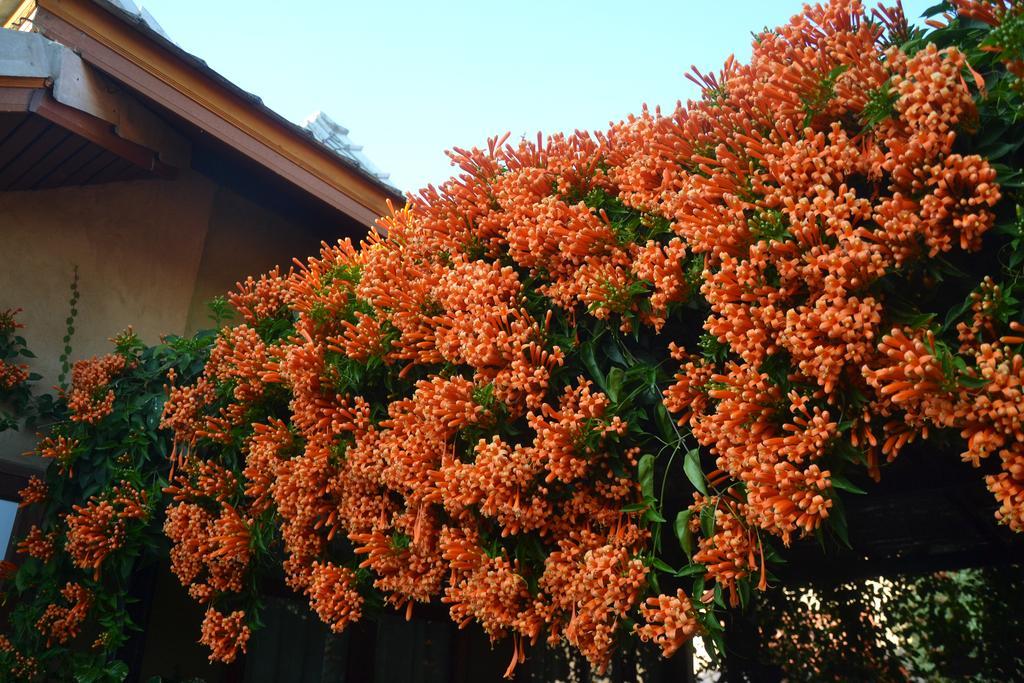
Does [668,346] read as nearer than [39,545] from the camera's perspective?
Yes

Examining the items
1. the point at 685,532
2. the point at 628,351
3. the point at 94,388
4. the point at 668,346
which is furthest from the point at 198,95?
the point at 685,532

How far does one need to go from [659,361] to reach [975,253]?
2.89 feet

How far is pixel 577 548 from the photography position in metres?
2.45

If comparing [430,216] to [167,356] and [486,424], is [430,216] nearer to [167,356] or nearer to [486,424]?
[486,424]

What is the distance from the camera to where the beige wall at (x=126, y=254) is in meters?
5.49

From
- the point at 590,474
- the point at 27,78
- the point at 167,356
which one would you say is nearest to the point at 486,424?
the point at 590,474

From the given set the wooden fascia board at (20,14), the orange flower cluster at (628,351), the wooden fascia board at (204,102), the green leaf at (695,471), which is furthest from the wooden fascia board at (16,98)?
the green leaf at (695,471)

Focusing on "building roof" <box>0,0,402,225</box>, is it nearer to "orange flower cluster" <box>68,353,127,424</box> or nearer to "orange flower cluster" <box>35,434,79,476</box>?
"orange flower cluster" <box>68,353,127,424</box>

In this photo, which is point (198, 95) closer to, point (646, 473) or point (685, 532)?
point (646, 473)

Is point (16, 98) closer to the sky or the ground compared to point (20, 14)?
closer to the ground

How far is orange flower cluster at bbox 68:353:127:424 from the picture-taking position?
4801mm

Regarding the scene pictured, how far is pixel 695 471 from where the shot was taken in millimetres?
2219

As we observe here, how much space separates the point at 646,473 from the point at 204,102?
389 cm

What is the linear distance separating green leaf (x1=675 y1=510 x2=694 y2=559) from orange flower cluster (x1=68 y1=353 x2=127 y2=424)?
376cm
